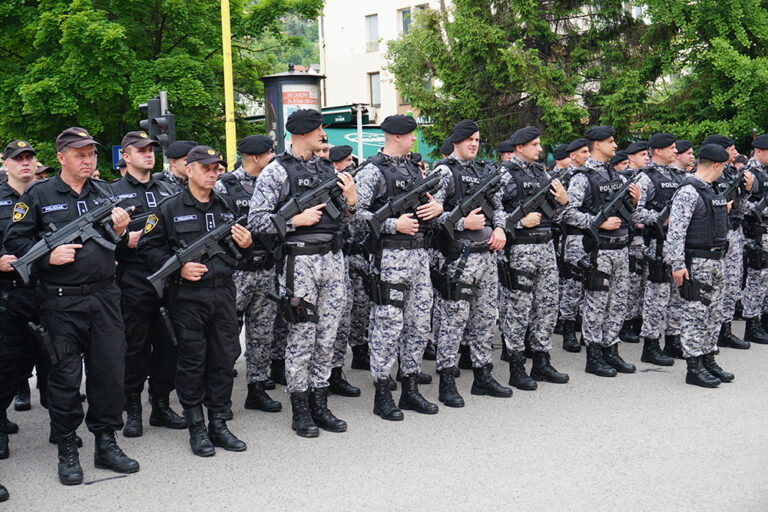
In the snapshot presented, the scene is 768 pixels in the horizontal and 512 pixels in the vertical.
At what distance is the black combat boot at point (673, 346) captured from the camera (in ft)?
25.7

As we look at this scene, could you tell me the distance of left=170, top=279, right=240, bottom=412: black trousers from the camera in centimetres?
516

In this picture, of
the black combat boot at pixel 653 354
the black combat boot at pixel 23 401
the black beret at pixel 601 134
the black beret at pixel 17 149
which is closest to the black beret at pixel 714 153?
the black beret at pixel 601 134

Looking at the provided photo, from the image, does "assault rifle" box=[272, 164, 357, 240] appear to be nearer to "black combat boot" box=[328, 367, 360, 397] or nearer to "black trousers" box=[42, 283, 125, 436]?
"black trousers" box=[42, 283, 125, 436]

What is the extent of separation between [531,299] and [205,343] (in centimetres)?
322

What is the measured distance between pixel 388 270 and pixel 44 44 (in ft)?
45.2

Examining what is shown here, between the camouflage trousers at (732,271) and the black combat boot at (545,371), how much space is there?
2482 mm

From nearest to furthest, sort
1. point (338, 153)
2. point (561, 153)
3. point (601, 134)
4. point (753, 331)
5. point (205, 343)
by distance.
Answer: point (205, 343) → point (601, 134) → point (338, 153) → point (753, 331) → point (561, 153)

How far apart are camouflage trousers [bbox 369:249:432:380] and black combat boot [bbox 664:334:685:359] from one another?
332 centimetres

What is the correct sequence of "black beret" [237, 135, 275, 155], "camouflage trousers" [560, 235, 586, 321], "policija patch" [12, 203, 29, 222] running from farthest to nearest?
1. "camouflage trousers" [560, 235, 586, 321]
2. "black beret" [237, 135, 275, 155]
3. "policija patch" [12, 203, 29, 222]

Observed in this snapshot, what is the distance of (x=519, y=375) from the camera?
6754mm

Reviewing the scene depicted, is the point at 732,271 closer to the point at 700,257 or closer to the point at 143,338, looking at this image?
the point at 700,257

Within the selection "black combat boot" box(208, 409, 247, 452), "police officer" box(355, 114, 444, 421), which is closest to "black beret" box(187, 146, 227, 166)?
"police officer" box(355, 114, 444, 421)

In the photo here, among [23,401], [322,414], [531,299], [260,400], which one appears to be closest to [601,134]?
[531,299]

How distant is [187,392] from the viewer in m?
5.21
